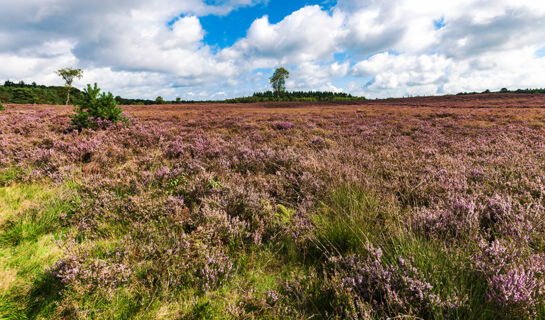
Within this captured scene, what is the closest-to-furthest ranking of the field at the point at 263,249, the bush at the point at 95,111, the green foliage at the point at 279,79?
the field at the point at 263,249, the bush at the point at 95,111, the green foliage at the point at 279,79

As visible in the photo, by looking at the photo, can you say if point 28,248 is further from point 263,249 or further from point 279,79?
point 279,79

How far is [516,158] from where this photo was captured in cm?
542

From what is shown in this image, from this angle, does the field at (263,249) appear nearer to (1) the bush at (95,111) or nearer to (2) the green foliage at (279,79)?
(1) the bush at (95,111)

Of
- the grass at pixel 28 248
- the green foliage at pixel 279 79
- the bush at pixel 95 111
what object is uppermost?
the green foliage at pixel 279 79

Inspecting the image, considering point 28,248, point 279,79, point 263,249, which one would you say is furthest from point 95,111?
point 279,79

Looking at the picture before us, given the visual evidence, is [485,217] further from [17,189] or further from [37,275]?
[17,189]

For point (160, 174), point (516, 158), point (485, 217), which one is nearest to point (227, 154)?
point (160, 174)

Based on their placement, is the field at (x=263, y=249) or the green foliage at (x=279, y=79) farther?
the green foliage at (x=279, y=79)

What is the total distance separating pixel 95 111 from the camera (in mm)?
9523

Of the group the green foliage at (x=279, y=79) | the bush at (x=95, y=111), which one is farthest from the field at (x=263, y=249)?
the green foliage at (x=279, y=79)

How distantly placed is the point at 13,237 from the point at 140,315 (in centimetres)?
220

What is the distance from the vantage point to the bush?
9.17 meters

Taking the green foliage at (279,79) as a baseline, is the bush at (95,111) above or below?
below

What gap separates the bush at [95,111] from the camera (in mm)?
9172
